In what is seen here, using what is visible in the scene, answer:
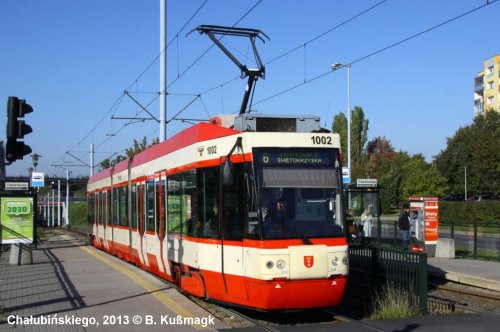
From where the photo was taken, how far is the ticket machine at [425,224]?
21.1 m

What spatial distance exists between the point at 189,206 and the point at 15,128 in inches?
128

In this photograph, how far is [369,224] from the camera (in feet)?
76.2

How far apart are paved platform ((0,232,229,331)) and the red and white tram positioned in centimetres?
81

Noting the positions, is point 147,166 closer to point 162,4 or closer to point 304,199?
point 304,199

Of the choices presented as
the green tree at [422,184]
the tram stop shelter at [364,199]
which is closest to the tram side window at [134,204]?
the tram stop shelter at [364,199]

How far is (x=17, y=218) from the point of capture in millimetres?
20250

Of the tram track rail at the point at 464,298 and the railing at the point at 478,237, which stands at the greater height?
the railing at the point at 478,237

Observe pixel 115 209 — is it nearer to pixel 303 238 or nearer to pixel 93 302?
pixel 93 302

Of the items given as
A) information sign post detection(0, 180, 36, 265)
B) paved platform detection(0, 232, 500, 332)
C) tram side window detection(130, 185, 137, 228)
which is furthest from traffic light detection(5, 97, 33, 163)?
information sign post detection(0, 180, 36, 265)

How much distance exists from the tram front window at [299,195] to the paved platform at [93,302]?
5.64 ft

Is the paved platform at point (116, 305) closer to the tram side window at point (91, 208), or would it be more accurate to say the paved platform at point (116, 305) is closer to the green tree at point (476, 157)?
the tram side window at point (91, 208)

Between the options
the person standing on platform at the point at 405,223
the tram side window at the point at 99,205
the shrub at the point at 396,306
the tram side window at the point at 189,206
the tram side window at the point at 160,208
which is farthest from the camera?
the tram side window at the point at 99,205

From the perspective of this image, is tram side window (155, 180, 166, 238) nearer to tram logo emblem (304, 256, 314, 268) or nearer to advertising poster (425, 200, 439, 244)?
tram logo emblem (304, 256, 314, 268)

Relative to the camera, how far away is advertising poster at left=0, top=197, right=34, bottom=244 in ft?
64.4
